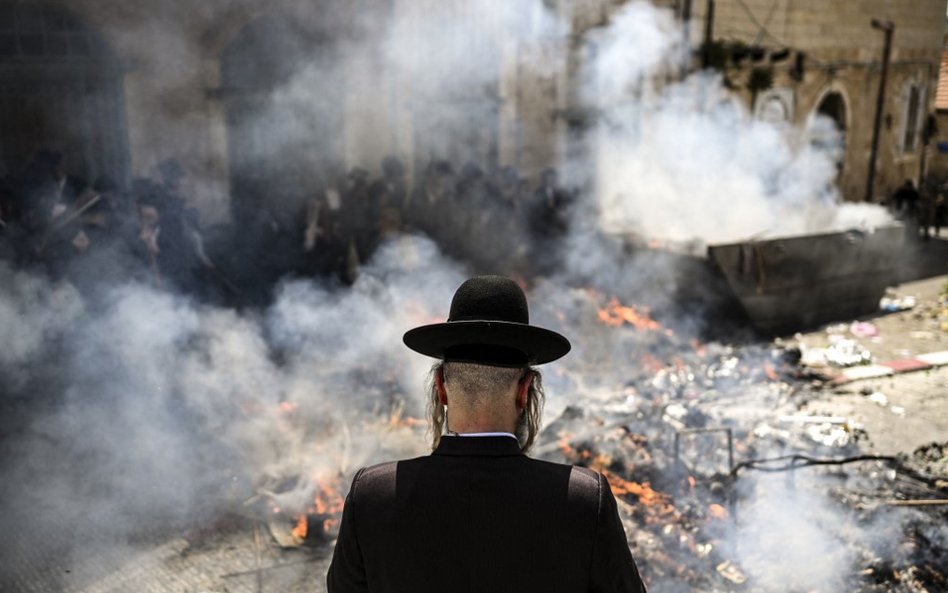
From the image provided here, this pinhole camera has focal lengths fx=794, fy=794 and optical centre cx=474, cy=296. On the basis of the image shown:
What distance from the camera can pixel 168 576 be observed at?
15.1 feet

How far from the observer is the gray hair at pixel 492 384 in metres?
1.96

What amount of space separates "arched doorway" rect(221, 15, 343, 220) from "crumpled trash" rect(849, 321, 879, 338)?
7518mm

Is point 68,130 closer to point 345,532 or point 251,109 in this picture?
point 251,109

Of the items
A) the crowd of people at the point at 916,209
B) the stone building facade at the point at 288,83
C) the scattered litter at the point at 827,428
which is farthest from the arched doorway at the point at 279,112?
the crowd of people at the point at 916,209

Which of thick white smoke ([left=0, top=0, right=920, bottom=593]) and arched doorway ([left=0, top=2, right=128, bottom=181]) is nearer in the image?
thick white smoke ([left=0, top=0, right=920, bottom=593])

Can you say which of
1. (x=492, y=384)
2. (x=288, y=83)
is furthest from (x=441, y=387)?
(x=288, y=83)

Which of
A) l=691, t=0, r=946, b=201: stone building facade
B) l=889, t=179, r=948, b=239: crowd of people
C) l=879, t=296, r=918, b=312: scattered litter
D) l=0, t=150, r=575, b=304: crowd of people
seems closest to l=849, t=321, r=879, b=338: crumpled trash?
l=879, t=296, r=918, b=312: scattered litter

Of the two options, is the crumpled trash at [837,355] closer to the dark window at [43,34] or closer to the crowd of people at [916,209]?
the dark window at [43,34]

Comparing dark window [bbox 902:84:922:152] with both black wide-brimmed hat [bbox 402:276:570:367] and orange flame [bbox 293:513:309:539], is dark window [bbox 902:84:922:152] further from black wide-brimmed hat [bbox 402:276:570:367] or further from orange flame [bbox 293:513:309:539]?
black wide-brimmed hat [bbox 402:276:570:367]

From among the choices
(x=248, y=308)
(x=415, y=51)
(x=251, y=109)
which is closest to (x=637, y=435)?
(x=248, y=308)

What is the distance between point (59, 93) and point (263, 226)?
2748mm

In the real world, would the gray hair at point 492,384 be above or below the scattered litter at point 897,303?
above

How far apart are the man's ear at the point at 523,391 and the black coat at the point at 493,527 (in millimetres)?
112

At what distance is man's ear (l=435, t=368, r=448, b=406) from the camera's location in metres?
2.05
